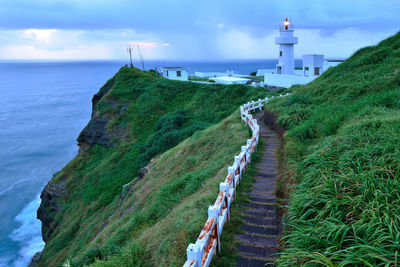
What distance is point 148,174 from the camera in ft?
57.1

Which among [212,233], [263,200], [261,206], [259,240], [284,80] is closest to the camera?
[212,233]

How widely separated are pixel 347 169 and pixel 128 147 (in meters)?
26.6

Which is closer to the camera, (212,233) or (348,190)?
(348,190)

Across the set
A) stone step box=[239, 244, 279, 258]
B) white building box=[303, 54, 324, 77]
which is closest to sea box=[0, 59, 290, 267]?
stone step box=[239, 244, 279, 258]

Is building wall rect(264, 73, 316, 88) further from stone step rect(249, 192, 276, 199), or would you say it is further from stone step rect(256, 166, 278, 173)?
stone step rect(249, 192, 276, 199)

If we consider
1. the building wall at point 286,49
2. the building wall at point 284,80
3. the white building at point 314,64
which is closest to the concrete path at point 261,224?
the building wall at point 284,80

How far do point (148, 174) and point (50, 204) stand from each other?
16707 mm

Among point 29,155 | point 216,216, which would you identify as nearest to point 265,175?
point 216,216

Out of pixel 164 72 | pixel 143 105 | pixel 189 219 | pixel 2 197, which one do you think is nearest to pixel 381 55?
pixel 189 219

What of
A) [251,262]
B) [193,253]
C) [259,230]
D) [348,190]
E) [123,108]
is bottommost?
[251,262]

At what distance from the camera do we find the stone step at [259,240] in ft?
18.4

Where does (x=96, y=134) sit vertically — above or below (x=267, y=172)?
below

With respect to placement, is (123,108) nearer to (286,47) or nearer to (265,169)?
(286,47)

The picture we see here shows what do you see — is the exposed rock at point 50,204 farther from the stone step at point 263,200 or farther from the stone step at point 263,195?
the stone step at point 263,200
